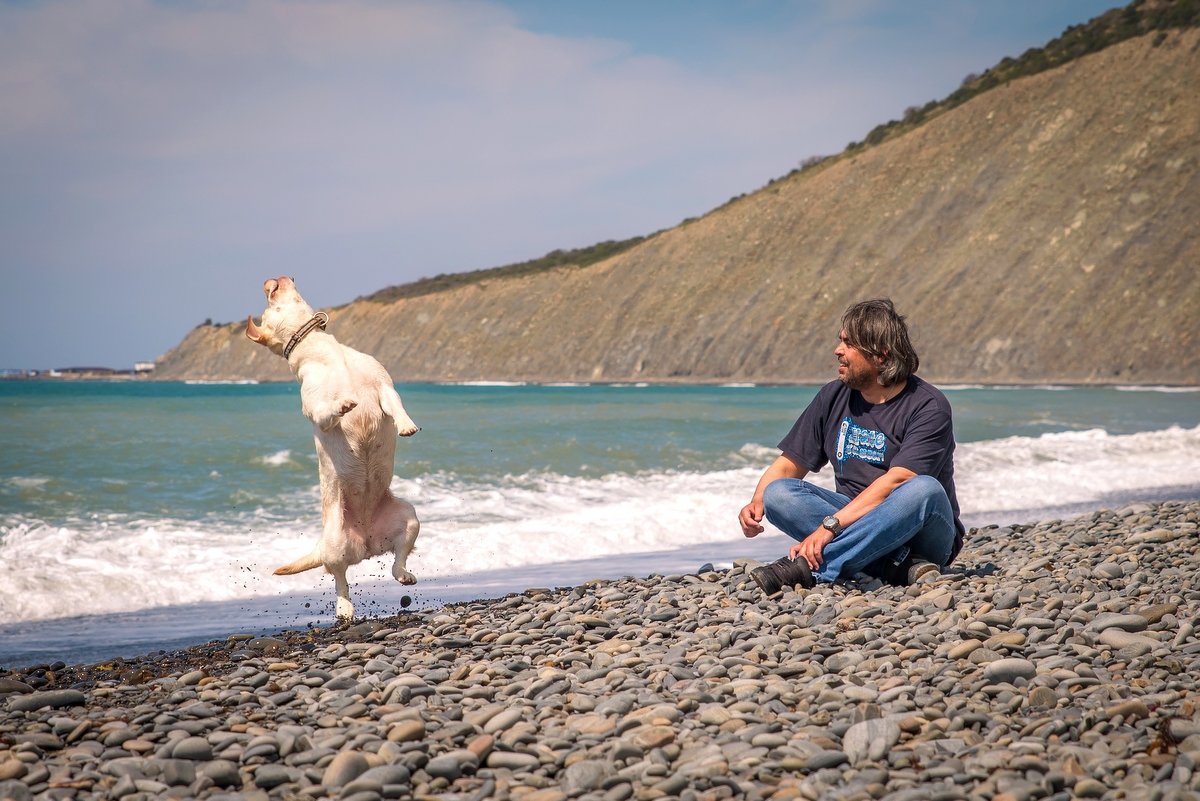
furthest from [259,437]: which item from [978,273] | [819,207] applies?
[819,207]

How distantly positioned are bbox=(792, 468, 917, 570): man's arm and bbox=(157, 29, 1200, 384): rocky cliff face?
2107 inches

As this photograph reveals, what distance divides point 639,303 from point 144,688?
76.1 meters

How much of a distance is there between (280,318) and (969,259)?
202ft

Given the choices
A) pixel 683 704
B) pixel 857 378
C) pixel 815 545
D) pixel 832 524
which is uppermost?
pixel 857 378

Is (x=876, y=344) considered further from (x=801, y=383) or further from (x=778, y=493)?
(x=801, y=383)

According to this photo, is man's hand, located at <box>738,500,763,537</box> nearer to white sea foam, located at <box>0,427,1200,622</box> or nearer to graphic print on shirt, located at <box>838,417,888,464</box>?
graphic print on shirt, located at <box>838,417,888,464</box>

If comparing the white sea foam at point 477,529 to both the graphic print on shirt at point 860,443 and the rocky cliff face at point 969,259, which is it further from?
the rocky cliff face at point 969,259

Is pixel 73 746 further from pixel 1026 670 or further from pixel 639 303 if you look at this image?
pixel 639 303

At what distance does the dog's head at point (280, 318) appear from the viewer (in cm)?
690

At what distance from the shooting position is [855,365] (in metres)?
6.19

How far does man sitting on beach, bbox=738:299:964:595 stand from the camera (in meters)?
6.15

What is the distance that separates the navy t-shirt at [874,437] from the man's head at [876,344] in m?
0.17

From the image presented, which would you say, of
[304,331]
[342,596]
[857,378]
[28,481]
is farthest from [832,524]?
[28,481]

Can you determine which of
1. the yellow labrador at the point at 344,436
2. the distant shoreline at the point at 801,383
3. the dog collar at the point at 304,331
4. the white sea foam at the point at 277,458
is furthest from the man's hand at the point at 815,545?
the distant shoreline at the point at 801,383
